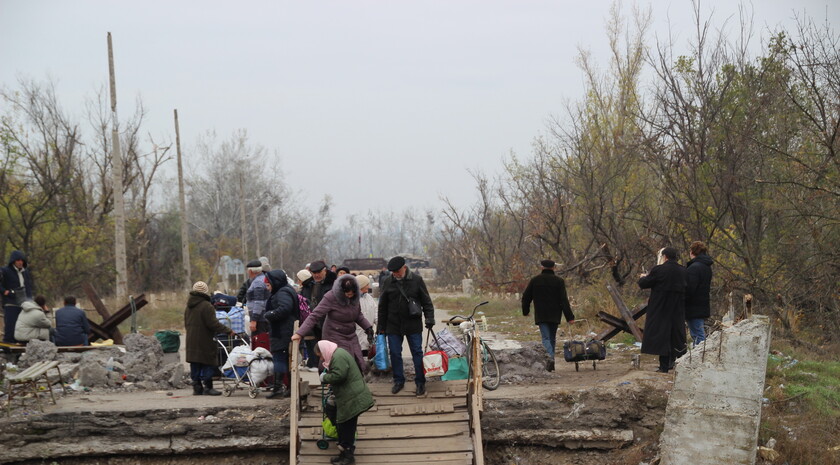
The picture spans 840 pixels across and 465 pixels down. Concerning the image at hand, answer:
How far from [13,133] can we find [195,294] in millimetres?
20716

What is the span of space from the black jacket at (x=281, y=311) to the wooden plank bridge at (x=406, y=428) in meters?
0.67

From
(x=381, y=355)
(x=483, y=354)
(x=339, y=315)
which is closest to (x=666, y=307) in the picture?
(x=483, y=354)

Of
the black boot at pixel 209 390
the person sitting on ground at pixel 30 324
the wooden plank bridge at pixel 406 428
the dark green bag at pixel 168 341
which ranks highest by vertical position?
the person sitting on ground at pixel 30 324

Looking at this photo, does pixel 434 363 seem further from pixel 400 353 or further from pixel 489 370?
pixel 489 370

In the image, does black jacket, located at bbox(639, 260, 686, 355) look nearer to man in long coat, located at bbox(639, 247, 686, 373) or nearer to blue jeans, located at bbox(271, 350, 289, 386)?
man in long coat, located at bbox(639, 247, 686, 373)

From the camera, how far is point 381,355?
36.6ft

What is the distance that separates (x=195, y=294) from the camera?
11.5 meters

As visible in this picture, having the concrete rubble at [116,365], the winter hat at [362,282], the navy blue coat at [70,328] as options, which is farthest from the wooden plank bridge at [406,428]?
the navy blue coat at [70,328]

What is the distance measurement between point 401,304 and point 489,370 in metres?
2.68

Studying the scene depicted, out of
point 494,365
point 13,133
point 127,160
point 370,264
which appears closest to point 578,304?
point 494,365

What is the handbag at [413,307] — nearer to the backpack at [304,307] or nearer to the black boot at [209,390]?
the backpack at [304,307]

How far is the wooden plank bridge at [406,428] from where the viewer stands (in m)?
9.13

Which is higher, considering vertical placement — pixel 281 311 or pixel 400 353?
pixel 281 311

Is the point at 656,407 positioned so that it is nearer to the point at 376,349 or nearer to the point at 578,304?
the point at 376,349
